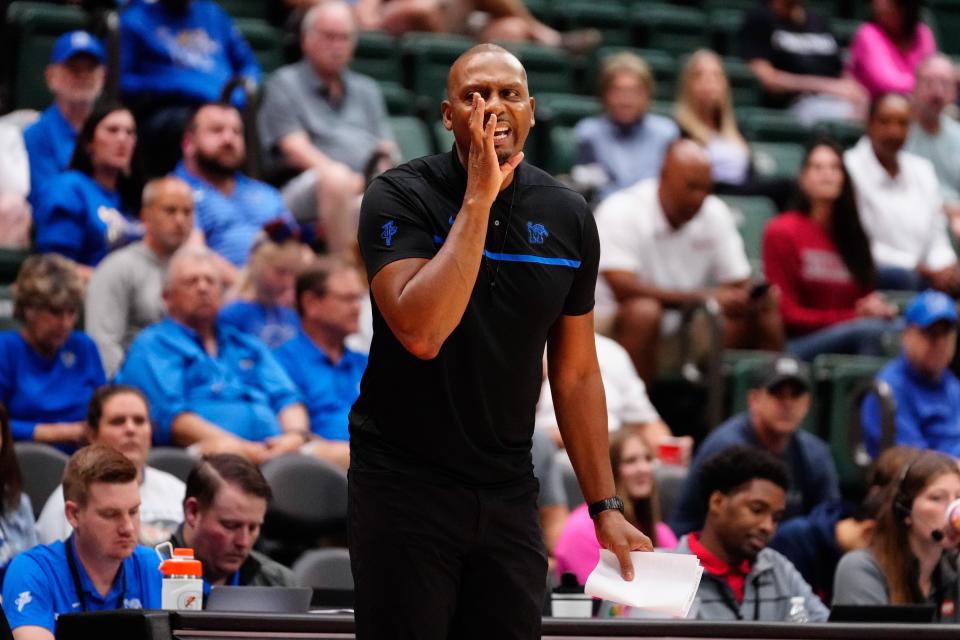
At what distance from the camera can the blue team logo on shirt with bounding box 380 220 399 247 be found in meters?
2.60

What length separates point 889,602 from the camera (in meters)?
4.70

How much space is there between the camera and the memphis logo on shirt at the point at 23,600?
3.74 meters

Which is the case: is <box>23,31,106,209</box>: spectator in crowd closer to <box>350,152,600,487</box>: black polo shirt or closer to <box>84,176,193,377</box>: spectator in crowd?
<box>84,176,193,377</box>: spectator in crowd

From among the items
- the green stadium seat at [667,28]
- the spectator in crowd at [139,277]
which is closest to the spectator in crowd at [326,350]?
the spectator in crowd at [139,277]

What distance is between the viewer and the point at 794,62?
9781mm

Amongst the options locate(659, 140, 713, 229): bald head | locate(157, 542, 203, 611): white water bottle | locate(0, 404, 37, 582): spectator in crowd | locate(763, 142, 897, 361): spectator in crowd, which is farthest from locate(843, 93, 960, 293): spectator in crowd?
locate(157, 542, 203, 611): white water bottle

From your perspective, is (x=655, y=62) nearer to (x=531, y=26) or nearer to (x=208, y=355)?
(x=531, y=26)

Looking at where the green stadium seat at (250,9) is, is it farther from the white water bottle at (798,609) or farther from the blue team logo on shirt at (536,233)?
the blue team logo on shirt at (536,233)

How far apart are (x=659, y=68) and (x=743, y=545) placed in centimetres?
493

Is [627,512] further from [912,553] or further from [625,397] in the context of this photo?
[625,397]

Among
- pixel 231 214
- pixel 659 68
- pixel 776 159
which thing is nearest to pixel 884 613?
pixel 231 214

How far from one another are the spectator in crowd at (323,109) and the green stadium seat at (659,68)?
5.84 ft

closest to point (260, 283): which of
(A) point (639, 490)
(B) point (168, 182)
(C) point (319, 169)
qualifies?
(B) point (168, 182)

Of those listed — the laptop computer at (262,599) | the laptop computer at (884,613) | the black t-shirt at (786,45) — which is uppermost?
the black t-shirt at (786,45)
